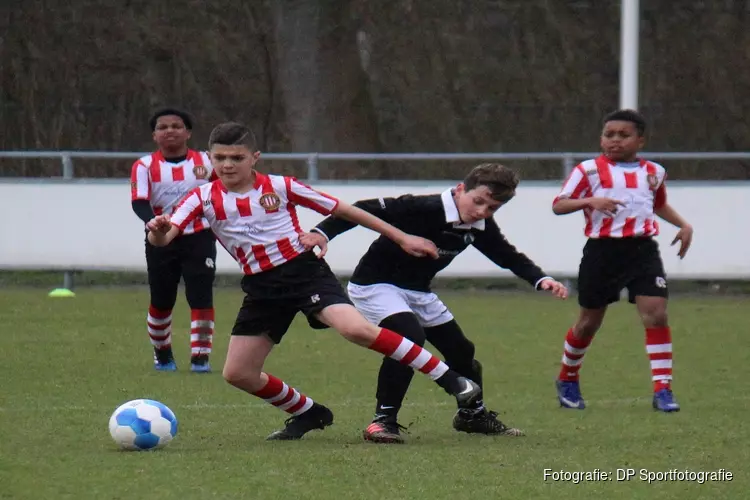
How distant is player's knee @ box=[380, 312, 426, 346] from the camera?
6.85m

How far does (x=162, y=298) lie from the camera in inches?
390

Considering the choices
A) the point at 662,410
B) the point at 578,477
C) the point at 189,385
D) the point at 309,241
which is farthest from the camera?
the point at 189,385

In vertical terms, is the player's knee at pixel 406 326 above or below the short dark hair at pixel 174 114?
below

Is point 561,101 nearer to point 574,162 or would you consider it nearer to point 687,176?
point 687,176

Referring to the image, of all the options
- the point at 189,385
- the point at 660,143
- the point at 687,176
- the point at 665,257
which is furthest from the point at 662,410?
the point at 660,143

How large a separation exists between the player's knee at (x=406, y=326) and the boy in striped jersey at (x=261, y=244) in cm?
21

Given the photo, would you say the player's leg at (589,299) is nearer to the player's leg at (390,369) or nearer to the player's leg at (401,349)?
the player's leg at (390,369)

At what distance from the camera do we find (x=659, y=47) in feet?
73.8

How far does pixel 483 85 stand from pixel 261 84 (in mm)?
3383

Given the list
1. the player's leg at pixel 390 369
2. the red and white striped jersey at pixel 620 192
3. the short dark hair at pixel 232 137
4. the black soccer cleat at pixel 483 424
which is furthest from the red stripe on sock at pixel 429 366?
the red and white striped jersey at pixel 620 192

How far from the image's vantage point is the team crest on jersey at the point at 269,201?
6848 mm

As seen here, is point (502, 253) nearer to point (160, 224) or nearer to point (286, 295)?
point (286, 295)

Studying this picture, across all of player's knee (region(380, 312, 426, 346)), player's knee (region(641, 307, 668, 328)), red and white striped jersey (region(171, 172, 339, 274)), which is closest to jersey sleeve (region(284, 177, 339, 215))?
red and white striped jersey (region(171, 172, 339, 274))

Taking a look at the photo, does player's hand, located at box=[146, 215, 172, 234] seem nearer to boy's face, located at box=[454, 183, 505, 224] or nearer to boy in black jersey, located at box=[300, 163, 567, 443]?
boy in black jersey, located at box=[300, 163, 567, 443]
